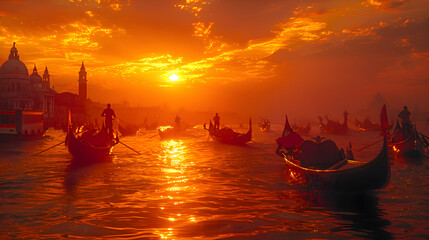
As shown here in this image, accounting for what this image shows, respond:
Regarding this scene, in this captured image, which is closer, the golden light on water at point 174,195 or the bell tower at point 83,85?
the golden light on water at point 174,195

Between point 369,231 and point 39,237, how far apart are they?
215 inches

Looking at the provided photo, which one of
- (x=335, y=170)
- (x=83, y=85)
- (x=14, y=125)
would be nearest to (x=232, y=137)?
(x=335, y=170)

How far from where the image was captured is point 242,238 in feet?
15.9

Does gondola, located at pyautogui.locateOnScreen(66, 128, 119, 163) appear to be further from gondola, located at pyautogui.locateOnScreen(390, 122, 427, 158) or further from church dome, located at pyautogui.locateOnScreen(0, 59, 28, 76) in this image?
church dome, located at pyautogui.locateOnScreen(0, 59, 28, 76)

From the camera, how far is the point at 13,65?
224ft

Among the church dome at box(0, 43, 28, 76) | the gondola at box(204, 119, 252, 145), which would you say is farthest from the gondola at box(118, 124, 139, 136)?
the church dome at box(0, 43, 28, 76)

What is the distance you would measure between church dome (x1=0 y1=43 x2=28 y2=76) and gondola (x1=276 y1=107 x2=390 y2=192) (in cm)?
7395

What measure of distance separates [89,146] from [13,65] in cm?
6862

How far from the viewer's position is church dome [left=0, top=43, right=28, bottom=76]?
221 feet

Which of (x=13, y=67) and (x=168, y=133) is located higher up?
(x=13, y=67)

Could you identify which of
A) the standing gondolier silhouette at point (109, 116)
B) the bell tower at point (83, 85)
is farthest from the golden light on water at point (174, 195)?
the bell tower at point (83, 85)

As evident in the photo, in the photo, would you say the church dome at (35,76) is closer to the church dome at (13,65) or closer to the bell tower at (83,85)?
the church dome at (13,65)

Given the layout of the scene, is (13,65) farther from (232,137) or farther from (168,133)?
(232,137)

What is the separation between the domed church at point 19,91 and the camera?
64500mm
